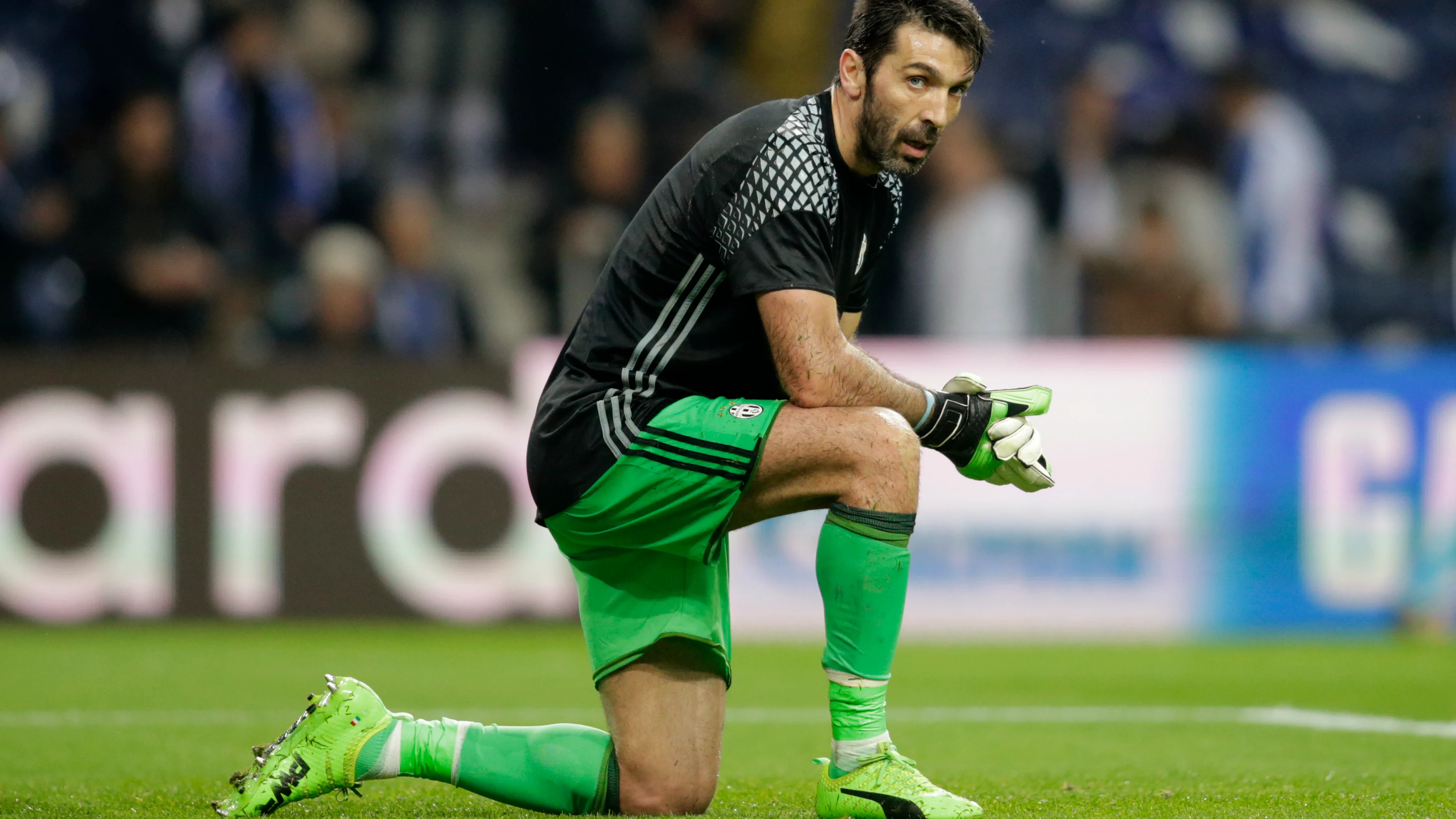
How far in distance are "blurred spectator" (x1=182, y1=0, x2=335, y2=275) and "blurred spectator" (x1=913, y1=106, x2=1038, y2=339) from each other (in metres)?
3.81

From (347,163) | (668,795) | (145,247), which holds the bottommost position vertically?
(668,795)

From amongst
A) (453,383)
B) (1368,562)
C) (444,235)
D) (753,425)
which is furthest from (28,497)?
(1368,562)

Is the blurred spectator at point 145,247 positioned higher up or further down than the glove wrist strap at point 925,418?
higher up

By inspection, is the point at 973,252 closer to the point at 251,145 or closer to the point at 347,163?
the point at 347,163

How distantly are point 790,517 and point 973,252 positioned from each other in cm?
219

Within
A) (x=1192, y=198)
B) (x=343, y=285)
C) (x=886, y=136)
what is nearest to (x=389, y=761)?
(x=886, y=136)

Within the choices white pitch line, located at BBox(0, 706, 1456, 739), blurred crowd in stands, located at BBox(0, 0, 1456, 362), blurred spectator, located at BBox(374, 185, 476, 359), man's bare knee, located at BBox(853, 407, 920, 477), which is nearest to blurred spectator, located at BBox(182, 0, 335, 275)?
blurred crowd in stands, located at BBox(0, 0, 1456, 362)

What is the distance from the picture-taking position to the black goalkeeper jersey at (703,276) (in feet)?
13.4

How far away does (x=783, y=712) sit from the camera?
6805 millimetres

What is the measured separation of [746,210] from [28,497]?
656cm

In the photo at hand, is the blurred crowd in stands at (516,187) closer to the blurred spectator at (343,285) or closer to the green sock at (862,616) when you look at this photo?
the blurred spectator at (343,285)

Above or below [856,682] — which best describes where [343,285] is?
above

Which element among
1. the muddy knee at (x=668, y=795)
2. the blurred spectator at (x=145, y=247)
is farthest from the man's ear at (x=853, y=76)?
the blurred spectator at (x=145, y=247)

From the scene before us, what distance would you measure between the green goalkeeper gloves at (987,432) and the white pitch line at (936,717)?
2.52 meters
